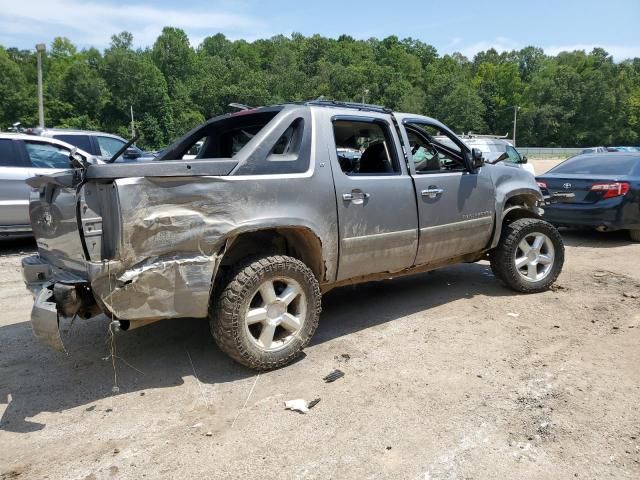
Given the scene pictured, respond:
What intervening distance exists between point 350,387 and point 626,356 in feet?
7.23

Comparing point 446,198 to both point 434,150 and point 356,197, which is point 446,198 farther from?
point 356,197

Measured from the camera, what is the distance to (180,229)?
3.33 metres

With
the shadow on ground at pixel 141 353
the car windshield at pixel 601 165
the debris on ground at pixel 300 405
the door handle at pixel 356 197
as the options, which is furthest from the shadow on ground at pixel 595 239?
the debris on ground at pixel 300 405

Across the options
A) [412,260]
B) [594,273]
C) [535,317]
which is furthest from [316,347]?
[594,273]

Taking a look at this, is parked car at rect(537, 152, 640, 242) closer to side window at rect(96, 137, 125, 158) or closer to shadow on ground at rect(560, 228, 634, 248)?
shadow on ground at rect(560, 228, 634, 248)

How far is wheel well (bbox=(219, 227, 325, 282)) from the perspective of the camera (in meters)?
3.94

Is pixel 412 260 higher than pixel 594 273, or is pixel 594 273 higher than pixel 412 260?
pixel 412 260

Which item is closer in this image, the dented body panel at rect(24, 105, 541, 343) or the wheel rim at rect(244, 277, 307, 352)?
the dented body panel at rect(24, 105, 541, 343)

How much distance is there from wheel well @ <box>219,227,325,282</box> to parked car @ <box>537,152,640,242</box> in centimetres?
509

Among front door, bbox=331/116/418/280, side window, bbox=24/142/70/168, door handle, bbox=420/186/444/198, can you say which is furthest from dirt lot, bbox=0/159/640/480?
side window, bbox=24/142/70/168

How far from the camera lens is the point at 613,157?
29.8 ft

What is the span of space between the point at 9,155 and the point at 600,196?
8.99 m

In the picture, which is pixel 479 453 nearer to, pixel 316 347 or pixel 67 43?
pixel 316 347

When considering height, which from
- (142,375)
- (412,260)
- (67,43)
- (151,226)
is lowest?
(142,375)
